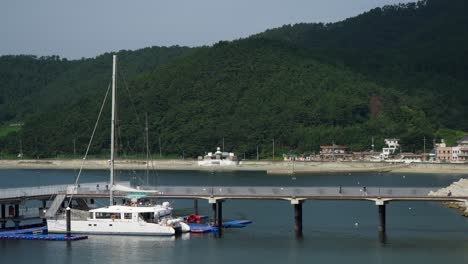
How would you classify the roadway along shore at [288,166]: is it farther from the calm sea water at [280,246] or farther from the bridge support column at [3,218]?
the bridge support column at [3,218]

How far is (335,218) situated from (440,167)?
97749 millimetres

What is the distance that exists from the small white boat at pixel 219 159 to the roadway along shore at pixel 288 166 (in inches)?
50.5

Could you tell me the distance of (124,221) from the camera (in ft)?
188

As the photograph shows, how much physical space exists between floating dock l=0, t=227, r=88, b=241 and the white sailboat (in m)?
0.78

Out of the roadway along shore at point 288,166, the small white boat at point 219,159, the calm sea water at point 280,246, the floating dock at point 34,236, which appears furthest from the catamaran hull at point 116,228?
the small white boat at point 219,159

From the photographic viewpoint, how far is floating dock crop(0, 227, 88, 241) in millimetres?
56594

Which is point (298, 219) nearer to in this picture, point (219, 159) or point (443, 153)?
point (443, 153)

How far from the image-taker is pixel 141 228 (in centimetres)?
5703

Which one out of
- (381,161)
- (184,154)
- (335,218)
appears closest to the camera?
(335,218)

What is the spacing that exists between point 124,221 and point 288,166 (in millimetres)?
115422

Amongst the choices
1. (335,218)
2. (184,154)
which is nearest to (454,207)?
(335,218)

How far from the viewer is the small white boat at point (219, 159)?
184 metres

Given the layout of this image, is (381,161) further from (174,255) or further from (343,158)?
(174,255)

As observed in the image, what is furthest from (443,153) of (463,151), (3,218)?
(3,218)
